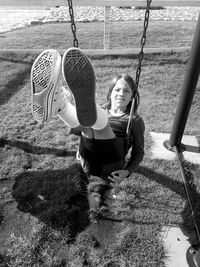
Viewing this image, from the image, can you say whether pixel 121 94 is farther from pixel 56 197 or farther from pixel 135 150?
pixel 56 197

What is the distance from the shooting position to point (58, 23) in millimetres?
8938

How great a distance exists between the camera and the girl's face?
2.33 m

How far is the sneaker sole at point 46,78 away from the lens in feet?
5.63

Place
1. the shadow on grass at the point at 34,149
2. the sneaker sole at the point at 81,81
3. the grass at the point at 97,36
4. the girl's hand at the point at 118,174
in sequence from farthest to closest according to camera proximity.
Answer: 1. the grass at the point at 97,36
2. the shadow on grass at the point at 34,149
3. the girl's hand at the point at 118,174
4. the sneaker sole at the point at 81,81

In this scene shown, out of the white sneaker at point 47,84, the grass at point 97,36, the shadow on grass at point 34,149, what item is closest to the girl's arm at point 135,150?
the white sneaker at point 47,84

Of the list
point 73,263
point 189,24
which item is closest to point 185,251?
point 73,263

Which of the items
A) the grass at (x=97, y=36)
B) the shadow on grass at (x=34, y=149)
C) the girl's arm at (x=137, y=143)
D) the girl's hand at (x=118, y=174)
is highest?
the girl's arm at (x=137, y=143)

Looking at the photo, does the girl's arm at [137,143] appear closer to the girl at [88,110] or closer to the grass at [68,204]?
the girl at [88,110]

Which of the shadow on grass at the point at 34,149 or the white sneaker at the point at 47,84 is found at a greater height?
the white sneaker at the point at 47,84

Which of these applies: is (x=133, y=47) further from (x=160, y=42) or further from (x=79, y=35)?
(x=79, y=35)

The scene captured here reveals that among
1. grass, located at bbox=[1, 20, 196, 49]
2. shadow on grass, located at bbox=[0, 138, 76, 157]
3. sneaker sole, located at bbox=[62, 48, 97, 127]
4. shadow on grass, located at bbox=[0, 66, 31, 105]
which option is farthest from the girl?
grass, located at bbox=[1, 20, 196, 49]

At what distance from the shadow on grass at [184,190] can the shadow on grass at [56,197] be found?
2.30 feet

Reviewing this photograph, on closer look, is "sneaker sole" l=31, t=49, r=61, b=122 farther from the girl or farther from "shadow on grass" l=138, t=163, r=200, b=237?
"shadow on grass" l=138, t=163, r=200, b=237

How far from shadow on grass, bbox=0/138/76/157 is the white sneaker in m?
1.61
